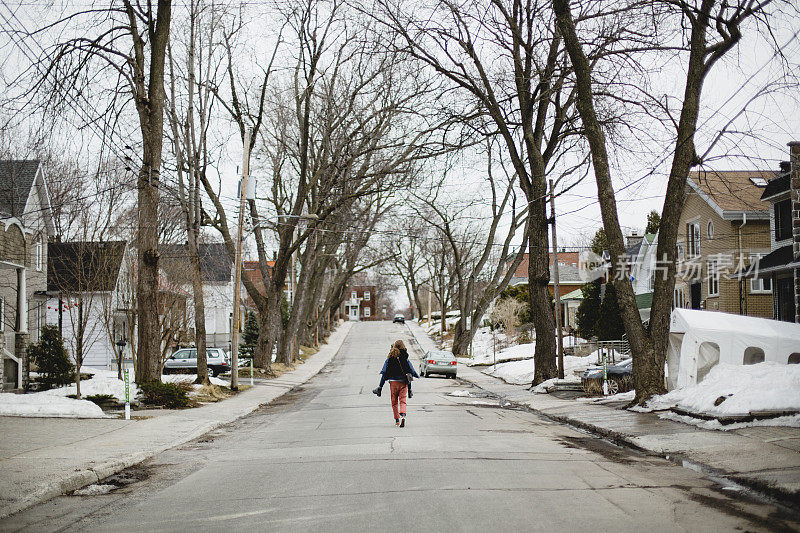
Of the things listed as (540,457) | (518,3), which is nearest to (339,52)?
(518,3)

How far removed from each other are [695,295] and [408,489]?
3558 cm

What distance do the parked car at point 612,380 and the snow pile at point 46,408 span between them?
14.5 m

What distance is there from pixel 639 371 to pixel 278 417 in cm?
939

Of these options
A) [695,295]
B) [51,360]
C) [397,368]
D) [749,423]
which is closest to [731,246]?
[695,295]

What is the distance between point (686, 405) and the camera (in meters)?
15.8

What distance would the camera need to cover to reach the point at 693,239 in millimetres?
39031

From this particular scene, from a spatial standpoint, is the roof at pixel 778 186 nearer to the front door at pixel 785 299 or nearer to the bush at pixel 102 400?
the front door at pixel 785 299

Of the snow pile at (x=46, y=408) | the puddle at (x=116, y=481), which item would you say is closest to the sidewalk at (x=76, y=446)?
the puddle at (x=116, y=481)

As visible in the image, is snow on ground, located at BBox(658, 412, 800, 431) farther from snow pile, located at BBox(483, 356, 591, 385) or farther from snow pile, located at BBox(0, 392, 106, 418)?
snow pile, located at BBox(483, 356, 591, 385)

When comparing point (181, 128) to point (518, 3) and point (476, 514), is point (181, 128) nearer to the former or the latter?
point (518, 3)

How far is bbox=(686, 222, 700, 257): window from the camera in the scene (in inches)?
1513

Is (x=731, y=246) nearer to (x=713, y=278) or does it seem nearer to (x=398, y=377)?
(x=713, y=278)

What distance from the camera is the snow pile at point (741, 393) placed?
1350 cm

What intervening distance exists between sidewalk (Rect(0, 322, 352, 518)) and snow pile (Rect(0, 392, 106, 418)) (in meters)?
0.54
